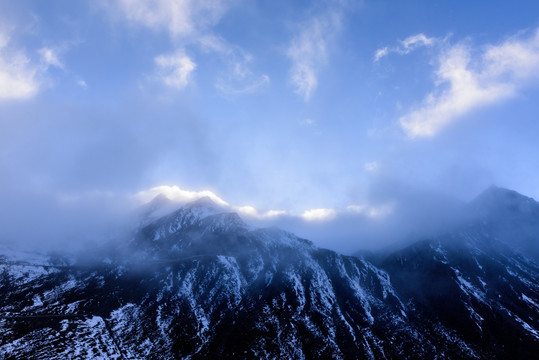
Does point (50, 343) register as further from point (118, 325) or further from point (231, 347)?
point (231, 347)

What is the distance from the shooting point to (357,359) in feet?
428

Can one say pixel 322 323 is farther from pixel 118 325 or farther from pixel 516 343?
pixel 118 325

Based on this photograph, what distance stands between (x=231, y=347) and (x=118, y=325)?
58.9 m

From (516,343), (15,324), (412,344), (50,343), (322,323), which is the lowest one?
(516,343)

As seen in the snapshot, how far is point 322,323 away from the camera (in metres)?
162

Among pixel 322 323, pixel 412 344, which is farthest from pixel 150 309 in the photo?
pixel 412 344

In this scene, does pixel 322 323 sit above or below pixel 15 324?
below

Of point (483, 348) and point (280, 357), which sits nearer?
point (280, 357)

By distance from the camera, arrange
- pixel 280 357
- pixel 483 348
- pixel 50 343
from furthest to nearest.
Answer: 1. pixel 483 348
2. pixel 280 357
3. pixel 50 343

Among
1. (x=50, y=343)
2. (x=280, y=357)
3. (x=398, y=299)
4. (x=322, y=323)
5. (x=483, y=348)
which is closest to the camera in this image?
(x=50, y=343)

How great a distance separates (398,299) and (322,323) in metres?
65.0

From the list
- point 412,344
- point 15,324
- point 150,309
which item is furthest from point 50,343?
point 412,344

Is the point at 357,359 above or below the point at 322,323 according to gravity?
below

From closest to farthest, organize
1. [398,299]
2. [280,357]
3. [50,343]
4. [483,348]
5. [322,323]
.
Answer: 1. [50,343]
2. [280,357]
3. [483,348]
4. [322,323]
5. [398,299]
